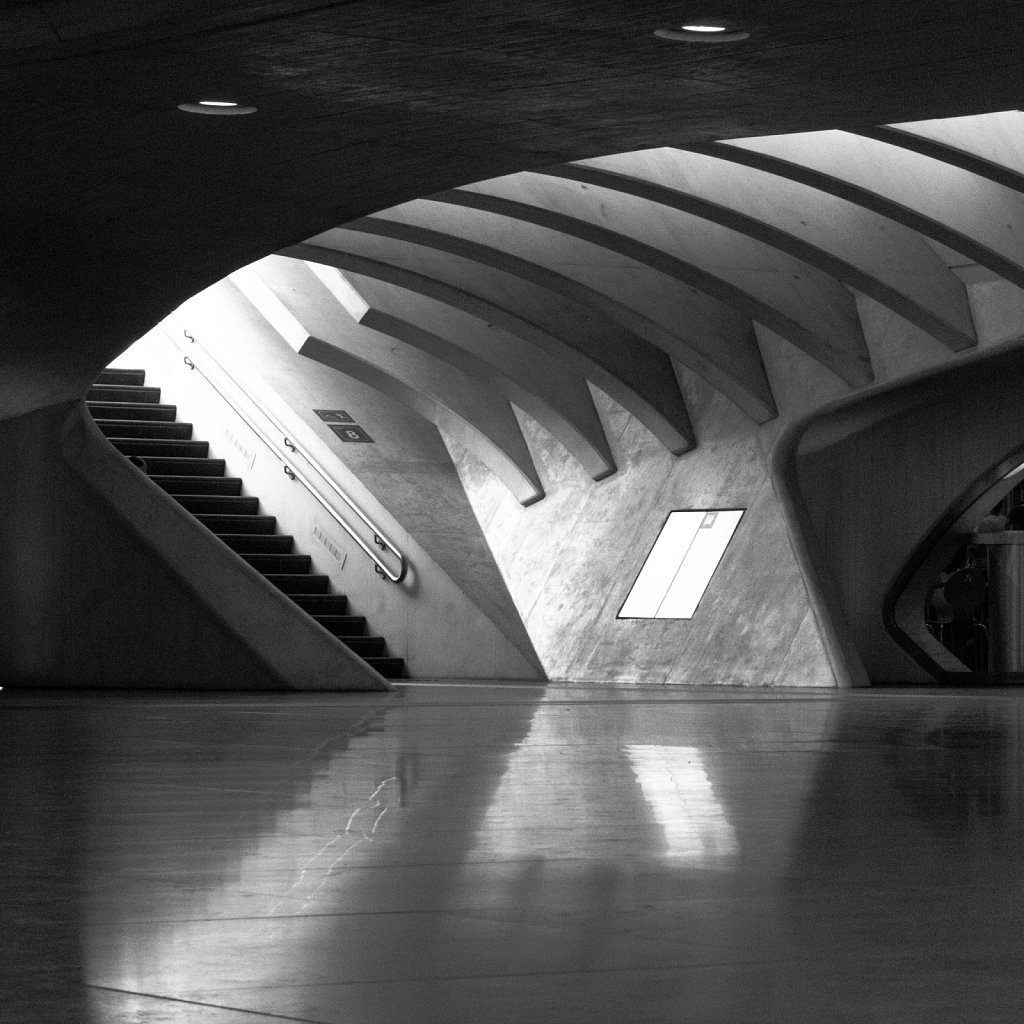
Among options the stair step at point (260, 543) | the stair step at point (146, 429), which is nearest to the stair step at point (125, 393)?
the stair step at point (146, 429)

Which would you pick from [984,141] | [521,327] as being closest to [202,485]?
[521,327]

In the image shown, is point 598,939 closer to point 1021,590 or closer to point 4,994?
point 4,994

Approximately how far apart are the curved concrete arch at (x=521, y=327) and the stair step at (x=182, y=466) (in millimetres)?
5973

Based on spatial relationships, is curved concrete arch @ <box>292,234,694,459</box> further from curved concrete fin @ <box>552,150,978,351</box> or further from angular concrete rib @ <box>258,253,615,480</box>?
curved concrete fin @ <box>552,150,978,351</box>

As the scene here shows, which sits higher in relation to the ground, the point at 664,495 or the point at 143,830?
the point at 143,830

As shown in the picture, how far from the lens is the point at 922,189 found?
17.9m

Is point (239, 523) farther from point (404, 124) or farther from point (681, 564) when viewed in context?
point (404, 124)

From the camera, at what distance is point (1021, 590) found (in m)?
28.1

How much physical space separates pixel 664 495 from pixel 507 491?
12.2 feet

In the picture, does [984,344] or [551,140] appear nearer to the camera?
[551,140]

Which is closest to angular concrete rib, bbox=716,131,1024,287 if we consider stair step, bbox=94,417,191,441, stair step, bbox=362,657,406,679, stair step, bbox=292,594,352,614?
stair step, bbox=362,657,406,679

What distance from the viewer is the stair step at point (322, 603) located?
28.1 meters

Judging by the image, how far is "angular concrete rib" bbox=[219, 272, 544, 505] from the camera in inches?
1046

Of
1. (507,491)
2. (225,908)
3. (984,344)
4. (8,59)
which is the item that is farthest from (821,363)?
(225,908)
